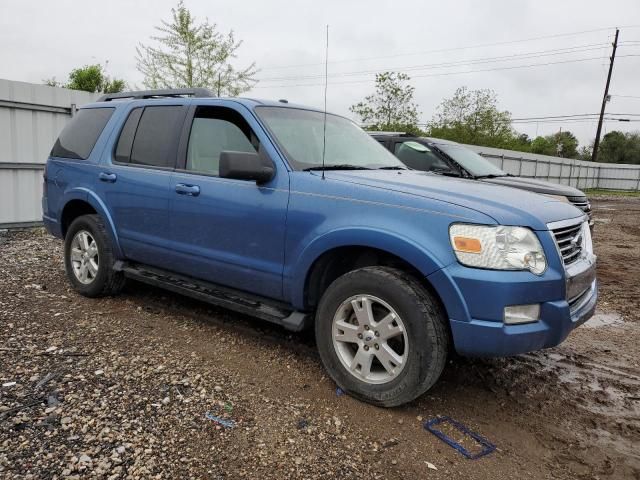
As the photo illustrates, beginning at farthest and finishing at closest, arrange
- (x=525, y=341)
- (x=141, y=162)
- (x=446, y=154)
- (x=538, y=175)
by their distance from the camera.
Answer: (x=538, y=175) → (x=446, y=154) → (x=141, y=162) → (x=525, y=341)

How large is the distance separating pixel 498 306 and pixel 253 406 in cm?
156

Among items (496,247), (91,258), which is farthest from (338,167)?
(91,258)

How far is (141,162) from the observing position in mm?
4672

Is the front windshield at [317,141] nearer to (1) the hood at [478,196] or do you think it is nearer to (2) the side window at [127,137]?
(1) the hood at [478,196]

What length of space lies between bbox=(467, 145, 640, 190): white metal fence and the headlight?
17167 millimetres

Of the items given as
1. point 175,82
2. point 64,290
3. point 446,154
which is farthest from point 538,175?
point 64,290

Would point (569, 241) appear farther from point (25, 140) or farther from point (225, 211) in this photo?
point (25, 140)

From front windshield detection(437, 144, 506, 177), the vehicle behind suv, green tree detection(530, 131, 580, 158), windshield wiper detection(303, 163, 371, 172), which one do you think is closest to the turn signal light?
windshield wiper detection(303, 163, 371, 172)

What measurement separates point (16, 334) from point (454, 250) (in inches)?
137

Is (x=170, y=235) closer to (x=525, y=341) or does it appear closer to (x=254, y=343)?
(x=254, y=343)

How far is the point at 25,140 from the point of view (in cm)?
923

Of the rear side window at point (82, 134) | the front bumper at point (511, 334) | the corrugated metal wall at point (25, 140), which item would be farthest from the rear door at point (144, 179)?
the corrugated metal wall at point (25, 140)

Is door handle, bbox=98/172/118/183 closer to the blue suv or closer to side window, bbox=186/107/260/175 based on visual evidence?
the blue suv

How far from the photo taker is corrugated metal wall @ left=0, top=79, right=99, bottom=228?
8961mm
